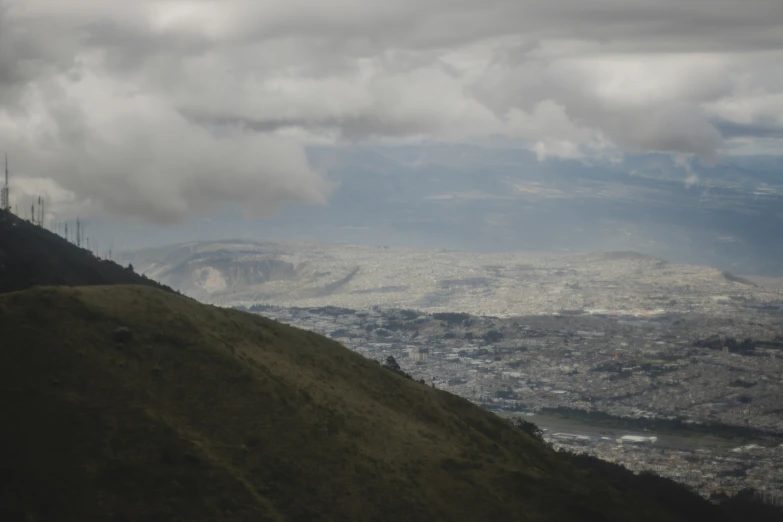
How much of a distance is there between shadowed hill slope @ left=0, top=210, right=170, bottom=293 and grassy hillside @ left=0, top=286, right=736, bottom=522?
2794 centimetres

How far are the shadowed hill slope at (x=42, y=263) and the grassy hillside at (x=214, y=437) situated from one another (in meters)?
27.9

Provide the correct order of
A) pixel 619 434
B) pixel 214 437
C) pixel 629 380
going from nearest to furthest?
pixel 214 437, pixel 619 434, pixel 629 380

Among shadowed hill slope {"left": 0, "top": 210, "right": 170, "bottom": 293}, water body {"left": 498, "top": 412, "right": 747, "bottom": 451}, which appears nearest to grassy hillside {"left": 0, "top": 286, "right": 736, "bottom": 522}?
shadowed hill slope {"left": 0, "top": 210, "right": 170, "bottom": 293}

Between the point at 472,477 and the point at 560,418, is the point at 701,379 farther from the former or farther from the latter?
the point at 472,477

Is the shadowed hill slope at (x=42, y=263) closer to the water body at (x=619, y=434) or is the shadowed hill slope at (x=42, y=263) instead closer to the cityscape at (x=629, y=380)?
the cityscape at (x=629, y=380)

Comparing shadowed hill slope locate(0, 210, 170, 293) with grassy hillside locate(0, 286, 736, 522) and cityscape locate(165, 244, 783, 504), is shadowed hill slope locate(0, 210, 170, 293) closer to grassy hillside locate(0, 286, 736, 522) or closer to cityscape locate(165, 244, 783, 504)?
grassy hillside locate(0, 286, 736, 522)

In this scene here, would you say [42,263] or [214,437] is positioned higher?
[42,263]

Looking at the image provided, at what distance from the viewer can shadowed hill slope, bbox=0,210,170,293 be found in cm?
7950

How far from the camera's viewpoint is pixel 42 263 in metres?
87.2

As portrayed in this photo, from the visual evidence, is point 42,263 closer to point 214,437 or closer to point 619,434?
point 214,437

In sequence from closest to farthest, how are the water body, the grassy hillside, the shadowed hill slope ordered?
the grassy hillside → the shadowed hill slope → the water body

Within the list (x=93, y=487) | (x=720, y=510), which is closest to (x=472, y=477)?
(x=93, y=487)

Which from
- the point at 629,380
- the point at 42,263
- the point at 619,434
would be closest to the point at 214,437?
the point at 42,263

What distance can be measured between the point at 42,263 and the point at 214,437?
5113cm
